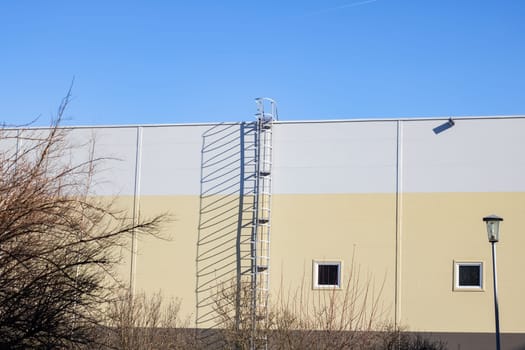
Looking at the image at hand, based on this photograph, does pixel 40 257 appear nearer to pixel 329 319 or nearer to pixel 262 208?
pixel 329 319

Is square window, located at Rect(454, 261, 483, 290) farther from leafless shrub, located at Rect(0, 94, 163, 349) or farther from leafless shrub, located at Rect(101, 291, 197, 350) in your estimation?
leafless shrub, located at Rect(0, 94, 163, 349)

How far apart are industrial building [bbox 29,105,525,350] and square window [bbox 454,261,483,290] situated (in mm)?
35

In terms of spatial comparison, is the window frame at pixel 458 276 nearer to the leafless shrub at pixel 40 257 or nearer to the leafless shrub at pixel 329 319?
the leafless shrub at pixel 329 319

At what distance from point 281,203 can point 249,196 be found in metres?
0.95

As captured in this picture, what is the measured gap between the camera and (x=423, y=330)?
24047 millimetres

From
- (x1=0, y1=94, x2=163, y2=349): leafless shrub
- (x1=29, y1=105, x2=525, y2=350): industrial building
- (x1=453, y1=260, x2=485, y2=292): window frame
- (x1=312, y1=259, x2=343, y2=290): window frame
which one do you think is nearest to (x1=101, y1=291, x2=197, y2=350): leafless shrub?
(x1=29, y1=105, x2=525, y2=350): industrial building

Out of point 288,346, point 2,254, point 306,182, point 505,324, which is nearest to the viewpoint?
point 2,254

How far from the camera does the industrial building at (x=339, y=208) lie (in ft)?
78.9

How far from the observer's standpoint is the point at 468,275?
79.2ft

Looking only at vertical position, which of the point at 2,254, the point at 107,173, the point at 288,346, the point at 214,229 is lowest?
the point at 288,346

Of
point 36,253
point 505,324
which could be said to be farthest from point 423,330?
point 36,253

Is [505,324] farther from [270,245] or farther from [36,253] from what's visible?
[36,253]

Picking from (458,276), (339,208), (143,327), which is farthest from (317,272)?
(143,327)

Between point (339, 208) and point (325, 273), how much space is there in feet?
6.22
